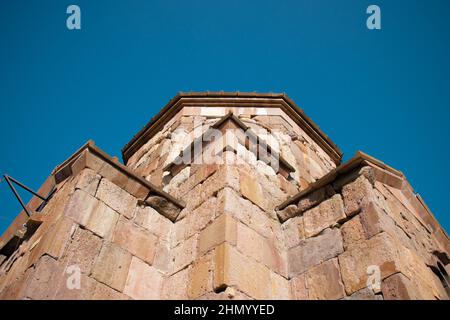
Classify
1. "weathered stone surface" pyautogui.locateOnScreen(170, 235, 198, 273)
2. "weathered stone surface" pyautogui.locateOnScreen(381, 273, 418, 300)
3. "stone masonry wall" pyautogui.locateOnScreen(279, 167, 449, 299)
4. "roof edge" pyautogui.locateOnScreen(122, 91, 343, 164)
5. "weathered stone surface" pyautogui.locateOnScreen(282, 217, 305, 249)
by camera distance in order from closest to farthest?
"weathered stone surface" pyautogui.locateOnScreen(381, 273, 418, 300), "stone masonry wall" pyautogui.locateOnScreen(279, 167, 449, 299), "weathered stone surface" pyautogui.locateOnScreen(170, 235, 198, 273), "weathered stone surface" pyautogui.locateOnScreen(282, 217, 305, 249), "roof edge" pyautogui.locateOnScreen(122, 91, 343, 164)

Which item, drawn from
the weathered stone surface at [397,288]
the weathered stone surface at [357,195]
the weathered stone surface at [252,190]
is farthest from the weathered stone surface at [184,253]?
the weathered stone surface at [397,288]

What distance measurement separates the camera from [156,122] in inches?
290

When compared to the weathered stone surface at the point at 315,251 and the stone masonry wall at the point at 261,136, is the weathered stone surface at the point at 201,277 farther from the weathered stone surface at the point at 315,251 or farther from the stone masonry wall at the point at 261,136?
the stone masonry wall at the point at 261,136

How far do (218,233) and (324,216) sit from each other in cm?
117

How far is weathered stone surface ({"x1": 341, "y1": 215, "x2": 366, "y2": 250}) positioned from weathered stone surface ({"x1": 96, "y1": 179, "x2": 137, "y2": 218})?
2.18 meters

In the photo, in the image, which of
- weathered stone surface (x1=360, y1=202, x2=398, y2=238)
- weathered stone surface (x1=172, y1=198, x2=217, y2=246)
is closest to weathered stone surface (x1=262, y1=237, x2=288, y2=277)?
weathered stone surface (x1=172, y1=198, x2=217, y2=246)

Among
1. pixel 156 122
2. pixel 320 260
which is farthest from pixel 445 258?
pixel 156 122

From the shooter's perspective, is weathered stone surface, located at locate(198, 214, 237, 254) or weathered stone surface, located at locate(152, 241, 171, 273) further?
weathered stone surface, located at locate(152, 241, 171, 273)

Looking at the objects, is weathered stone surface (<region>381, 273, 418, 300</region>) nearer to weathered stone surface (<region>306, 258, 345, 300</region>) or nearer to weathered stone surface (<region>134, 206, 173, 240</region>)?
weathered stone surface (<region>306, 258, 345, 300</region>)

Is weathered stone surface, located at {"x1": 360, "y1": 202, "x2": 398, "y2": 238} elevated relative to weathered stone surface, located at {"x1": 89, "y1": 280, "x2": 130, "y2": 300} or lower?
elevated

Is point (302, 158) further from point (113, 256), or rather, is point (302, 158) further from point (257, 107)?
point (113, 256)

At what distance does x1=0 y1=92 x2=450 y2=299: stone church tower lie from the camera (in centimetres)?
291

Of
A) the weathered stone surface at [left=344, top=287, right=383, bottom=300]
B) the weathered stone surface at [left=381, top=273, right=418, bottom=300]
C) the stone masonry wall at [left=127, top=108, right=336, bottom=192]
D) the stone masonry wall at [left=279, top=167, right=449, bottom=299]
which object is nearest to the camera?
the weathered stone surface at [left=381, top=273, right=418, bottom=300]

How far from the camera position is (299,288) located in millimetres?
3350
